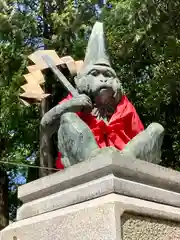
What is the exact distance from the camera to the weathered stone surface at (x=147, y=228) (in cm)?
292

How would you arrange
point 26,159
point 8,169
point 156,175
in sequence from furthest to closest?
point 8,169
point 26,159
point 156,175

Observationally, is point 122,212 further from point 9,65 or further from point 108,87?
point 9,65

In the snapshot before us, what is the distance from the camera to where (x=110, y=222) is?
285 centimetres

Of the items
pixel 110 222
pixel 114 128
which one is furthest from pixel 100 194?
pixel 114 128

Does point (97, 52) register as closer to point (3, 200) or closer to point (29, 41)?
point (29, 41)

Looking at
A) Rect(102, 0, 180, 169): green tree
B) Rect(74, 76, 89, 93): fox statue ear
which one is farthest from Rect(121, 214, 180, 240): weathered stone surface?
Rect(102, 0, 180, 169): green tree

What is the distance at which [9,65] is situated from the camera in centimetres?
1029

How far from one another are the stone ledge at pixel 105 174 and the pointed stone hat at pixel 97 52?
40.9 inches

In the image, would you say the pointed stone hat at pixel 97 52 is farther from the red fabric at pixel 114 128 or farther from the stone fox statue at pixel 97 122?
the red fabric at pixel 114 128

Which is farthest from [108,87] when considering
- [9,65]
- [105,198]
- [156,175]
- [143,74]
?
[143,74]

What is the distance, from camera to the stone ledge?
314 centimetres

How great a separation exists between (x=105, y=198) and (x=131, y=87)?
8096 millimetres

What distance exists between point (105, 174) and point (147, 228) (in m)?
0.41

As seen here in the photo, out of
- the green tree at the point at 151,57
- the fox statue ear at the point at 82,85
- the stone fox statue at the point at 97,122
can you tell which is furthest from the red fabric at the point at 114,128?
the green tree at the point at 151,57
